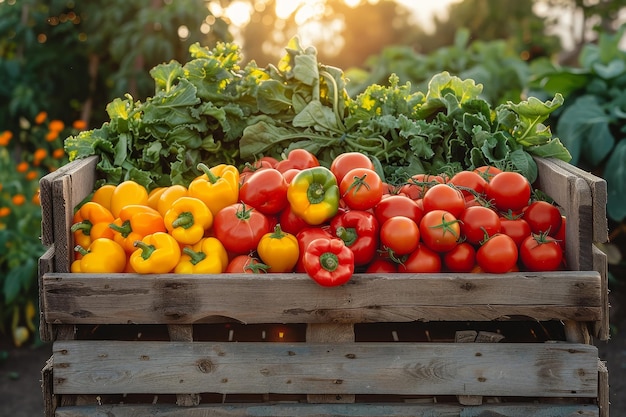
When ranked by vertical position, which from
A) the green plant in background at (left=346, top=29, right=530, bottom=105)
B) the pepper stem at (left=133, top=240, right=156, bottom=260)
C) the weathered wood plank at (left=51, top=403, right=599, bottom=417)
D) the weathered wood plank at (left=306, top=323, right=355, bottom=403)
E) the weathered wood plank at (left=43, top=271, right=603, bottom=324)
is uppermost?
the green plant in background at (left=346, top=29, right=530, bottom=105)

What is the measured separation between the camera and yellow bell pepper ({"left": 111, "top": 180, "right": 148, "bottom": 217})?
2.81 meters

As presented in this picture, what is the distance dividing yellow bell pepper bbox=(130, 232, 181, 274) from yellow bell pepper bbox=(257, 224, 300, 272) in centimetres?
31

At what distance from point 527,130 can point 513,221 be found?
638mm

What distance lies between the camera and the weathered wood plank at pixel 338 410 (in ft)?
7.86

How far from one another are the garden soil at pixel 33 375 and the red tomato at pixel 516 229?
8.05ft

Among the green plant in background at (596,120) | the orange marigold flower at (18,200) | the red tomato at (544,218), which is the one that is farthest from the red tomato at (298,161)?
the green plant in background at (596,120)

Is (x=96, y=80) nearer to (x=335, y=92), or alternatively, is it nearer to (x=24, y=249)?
(x=24, y=249)

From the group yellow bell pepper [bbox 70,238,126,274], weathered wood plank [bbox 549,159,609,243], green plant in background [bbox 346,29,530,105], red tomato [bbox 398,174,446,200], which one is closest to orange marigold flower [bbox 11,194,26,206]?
yellow bell pepper [bbox 70,238,126,274]

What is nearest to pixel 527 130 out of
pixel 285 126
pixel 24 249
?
pixel 285 126

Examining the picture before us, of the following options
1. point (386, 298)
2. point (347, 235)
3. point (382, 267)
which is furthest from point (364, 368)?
point (347, 235)

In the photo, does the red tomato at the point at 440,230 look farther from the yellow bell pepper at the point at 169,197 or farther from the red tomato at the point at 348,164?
the yellow bell pepper at the point at 169,197

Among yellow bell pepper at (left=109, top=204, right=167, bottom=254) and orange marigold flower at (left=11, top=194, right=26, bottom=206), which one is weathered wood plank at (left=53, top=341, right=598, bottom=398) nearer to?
yellow bell pepper at (left=109, top=204, right=167, bottom=254)

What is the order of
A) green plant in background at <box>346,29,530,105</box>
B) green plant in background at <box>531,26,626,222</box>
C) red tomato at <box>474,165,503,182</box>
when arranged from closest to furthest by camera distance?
1. red tomato at <box>474,165,503,182</box>
2. green plant in background at <box>531,26,626,222</box>
3. green plant in background at <box>346,29,530,105</box>

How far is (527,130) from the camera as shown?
3061 mm
